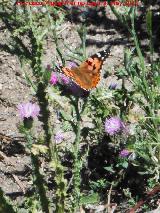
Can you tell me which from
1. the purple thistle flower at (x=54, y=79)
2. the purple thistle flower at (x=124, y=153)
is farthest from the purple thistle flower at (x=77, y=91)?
the purple thistle flower at (x=124, y=153)

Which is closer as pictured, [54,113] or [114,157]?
[114,157]

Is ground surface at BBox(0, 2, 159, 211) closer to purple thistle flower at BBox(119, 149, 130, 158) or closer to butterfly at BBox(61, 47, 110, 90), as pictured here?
purple thistle flower at BBox(119, 149, 130, 158)

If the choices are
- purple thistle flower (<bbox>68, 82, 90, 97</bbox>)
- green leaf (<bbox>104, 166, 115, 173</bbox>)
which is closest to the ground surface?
green leaf (<bbox>104, 166, 115, 173</bbox>)

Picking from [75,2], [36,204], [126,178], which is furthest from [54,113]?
[75,2]

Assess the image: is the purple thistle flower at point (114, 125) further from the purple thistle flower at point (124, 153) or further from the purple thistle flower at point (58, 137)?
the purple thistle flower at point (58, 137)

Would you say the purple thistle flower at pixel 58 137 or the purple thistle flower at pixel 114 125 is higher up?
the purple thistle flower at pixel 114 125

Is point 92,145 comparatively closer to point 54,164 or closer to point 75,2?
point 54,164

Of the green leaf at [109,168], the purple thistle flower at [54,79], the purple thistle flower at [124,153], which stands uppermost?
the purple thistle flower at [54,79]

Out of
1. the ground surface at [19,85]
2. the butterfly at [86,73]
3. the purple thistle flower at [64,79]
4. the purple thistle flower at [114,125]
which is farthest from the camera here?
the ground surface at [19,85]

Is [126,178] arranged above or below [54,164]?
below
